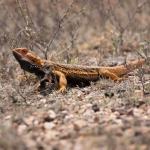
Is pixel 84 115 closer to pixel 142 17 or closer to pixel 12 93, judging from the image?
pixel 12 93

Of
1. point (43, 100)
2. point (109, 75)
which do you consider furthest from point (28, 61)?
point (109, 75)

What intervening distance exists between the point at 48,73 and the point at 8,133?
3.46 metres

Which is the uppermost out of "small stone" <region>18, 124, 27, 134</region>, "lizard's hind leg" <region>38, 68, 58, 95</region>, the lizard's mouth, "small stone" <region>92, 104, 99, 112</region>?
the lizard's mouth

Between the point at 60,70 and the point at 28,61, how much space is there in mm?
588

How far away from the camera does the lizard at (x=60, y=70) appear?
29.6 feet

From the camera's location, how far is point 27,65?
29.9 feet

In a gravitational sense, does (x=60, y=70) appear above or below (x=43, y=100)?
above

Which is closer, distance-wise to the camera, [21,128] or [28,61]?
Result: [21,128]

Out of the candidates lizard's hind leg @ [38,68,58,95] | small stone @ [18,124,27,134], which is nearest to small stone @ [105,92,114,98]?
lizard's hind leg @ [38,68,58,95]

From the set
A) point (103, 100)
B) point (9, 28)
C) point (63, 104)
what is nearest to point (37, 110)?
point (63, 104)

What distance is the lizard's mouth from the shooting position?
8.98m

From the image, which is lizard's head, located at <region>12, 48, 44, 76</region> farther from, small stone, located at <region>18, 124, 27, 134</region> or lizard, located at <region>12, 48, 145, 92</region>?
small stone, located at <region>18, 124, 27, 134</region>

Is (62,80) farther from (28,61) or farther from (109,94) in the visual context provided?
(109,94)

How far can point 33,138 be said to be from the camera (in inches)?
237
